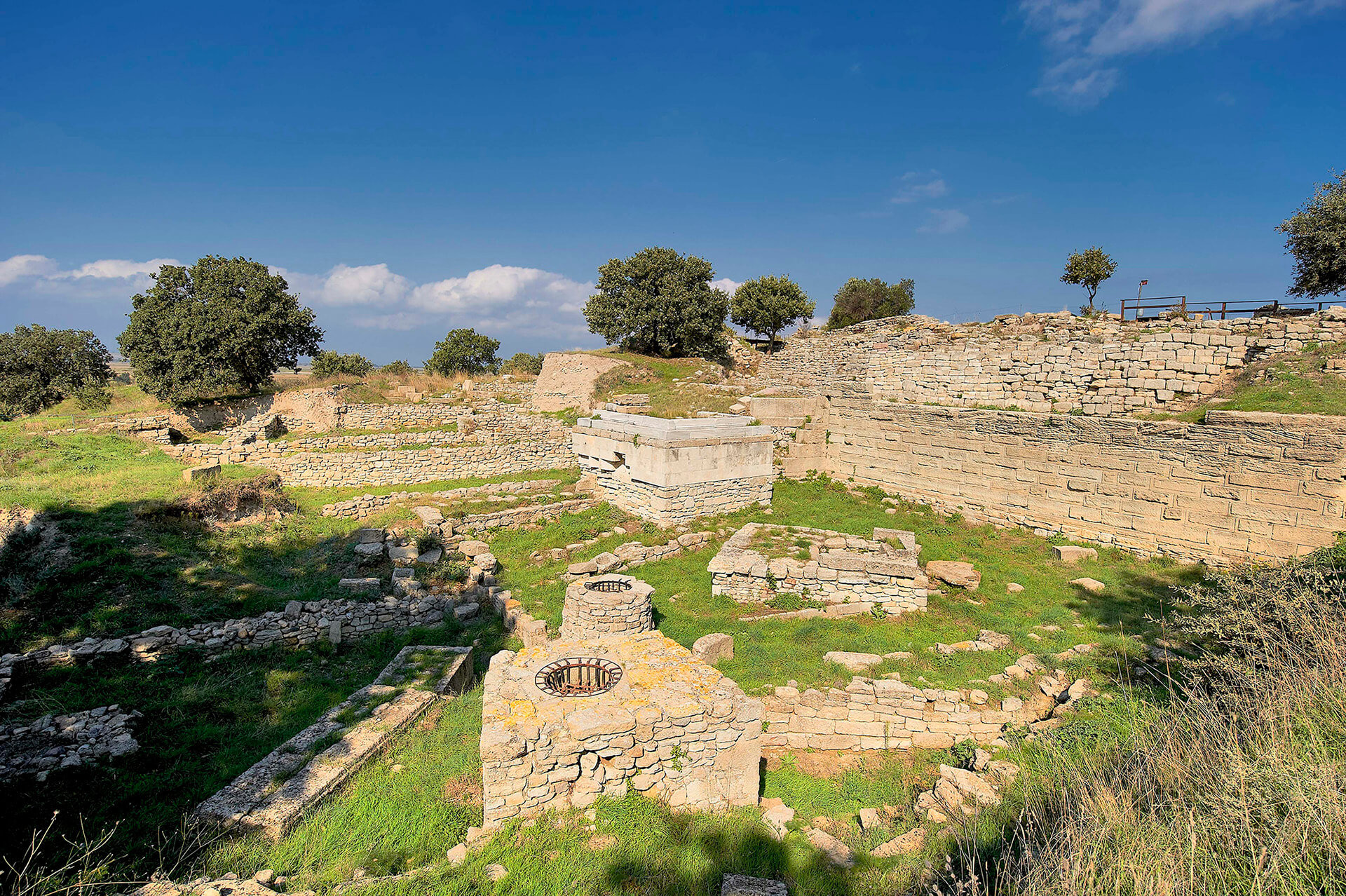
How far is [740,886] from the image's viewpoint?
12.4ft

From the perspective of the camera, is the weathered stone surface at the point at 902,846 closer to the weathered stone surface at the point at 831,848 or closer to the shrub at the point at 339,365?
the weathered stone surface at the point at 831,848

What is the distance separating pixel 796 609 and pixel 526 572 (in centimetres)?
517

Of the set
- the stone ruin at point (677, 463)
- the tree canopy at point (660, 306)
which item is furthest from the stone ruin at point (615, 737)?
the tree canopy at point (660, 306)

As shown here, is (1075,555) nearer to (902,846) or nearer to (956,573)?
(956,573)

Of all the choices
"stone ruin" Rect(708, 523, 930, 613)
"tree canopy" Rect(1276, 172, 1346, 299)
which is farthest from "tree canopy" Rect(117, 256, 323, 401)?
"tree canopy" Rect(1276, 172, 1346, 299)

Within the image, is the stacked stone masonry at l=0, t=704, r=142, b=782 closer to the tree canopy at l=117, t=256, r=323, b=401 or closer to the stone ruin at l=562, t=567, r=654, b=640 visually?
the stone ruin at l=562, t=567, r=654, b=640

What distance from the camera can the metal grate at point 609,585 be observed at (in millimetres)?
8258

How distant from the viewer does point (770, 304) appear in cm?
3244

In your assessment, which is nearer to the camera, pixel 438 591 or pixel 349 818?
pixel 349 818

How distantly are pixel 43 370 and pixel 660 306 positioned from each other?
89.2 feet

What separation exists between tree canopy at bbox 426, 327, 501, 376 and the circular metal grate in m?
38.0

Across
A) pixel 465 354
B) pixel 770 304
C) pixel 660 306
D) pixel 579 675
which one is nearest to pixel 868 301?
pixel 770 304

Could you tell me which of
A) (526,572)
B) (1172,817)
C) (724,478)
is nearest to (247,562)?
(526,572)

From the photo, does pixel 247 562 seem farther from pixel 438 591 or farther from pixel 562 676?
pixel 562 676
